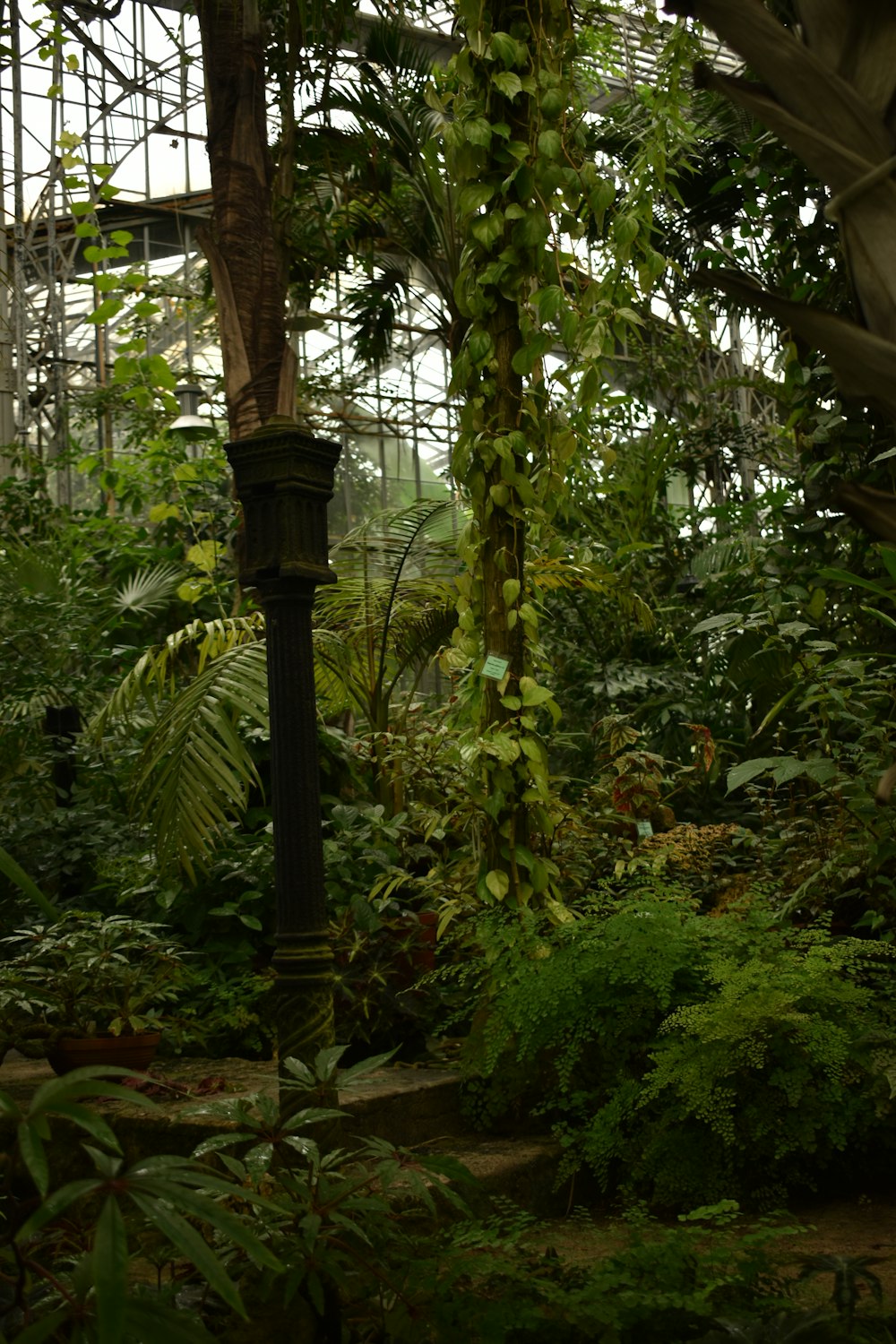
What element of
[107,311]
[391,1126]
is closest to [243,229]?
[107,311]

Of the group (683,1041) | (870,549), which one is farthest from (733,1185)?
(870,549)

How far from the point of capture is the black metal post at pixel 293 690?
2.61 meters

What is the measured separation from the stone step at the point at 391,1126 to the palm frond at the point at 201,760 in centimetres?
69

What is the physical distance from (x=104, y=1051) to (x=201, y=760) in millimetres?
936

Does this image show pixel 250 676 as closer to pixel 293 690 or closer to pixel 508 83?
pixel 293 690

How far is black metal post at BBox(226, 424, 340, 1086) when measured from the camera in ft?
8.56

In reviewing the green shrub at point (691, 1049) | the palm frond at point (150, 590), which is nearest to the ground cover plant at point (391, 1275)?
the green shrub at point (691, 1049)

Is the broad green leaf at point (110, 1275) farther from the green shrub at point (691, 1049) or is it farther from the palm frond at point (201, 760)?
the palm frond at point (201, 760)

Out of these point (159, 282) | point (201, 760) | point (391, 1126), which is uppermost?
point (159, 282)

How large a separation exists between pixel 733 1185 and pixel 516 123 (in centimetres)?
268

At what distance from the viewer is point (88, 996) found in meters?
3.59

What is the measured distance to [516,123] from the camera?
345cm

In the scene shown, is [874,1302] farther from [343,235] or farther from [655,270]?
[343,235]

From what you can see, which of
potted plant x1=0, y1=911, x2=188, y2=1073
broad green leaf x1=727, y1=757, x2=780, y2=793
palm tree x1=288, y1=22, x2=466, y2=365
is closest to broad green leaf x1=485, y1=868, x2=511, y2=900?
broad green leaf x1=727, y1=757, x2=780, y2=793
